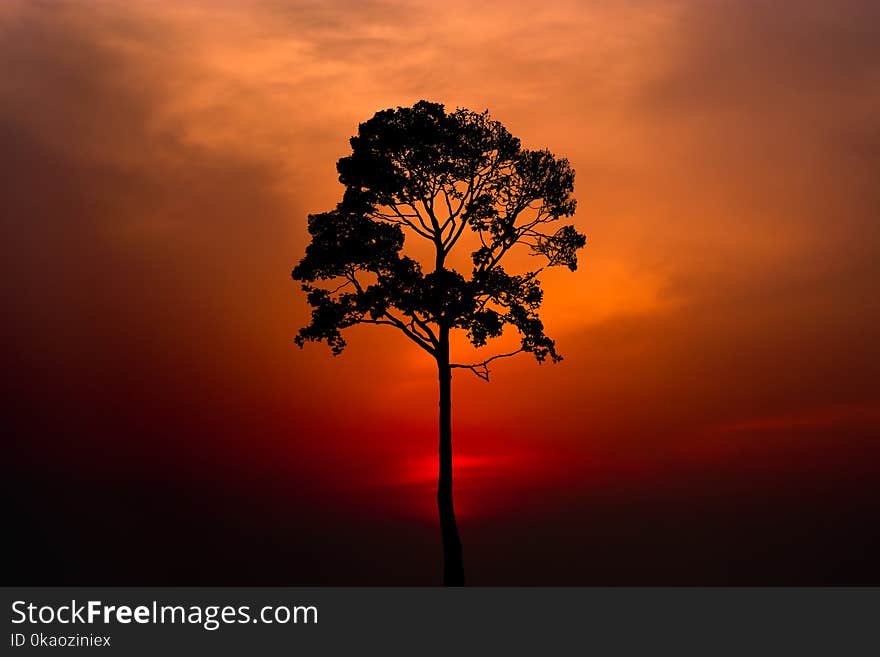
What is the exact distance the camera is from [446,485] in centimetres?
3266

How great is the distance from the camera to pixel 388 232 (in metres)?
33.8

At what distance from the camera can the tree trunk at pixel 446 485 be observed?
32062 millimetres

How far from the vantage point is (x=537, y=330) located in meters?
34.3

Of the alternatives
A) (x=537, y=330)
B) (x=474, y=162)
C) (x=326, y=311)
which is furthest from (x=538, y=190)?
(x=326, y=311)

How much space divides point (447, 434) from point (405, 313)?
4.22 m

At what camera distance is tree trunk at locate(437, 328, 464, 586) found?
32.1 metres
